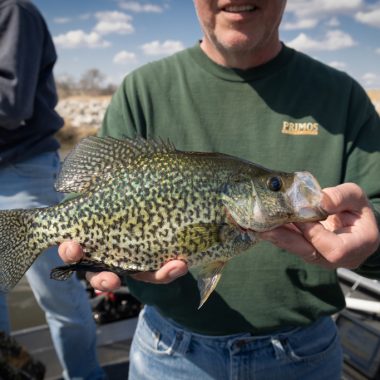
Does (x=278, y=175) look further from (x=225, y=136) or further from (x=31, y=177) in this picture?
→ (x=31, y=177)

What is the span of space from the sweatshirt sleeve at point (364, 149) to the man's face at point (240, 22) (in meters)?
0.57

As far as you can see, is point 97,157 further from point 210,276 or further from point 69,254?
point 210,276

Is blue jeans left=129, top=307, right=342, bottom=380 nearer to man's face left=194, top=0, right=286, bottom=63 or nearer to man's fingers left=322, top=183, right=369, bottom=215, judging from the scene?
man's fingers left=322, top=183, right=369, bottom=215

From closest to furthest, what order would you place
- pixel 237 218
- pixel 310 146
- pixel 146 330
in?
pixel 237 218 → pixel 310 146 → pixel 146 330

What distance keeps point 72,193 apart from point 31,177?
1677 mm

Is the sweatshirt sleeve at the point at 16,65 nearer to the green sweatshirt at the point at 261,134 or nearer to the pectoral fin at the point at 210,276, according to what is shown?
the green sweatshirt at the point at 261,134

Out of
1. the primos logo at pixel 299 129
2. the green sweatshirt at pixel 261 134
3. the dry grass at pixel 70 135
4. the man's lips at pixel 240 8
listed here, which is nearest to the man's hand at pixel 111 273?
the green sweatshirt at pixel 261 134

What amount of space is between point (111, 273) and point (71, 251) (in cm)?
20

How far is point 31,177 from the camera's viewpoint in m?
3.69

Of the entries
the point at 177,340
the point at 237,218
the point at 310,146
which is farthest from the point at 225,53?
the point at 177,340

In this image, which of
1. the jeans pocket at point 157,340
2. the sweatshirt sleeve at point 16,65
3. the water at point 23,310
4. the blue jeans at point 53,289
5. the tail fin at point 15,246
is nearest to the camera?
the tail fin at point 15,246

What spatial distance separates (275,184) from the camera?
1.92 metres

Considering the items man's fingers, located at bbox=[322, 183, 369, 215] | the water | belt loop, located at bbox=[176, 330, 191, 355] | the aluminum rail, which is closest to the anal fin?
belt loop, located at bbox=[176, 330, 191, 355]

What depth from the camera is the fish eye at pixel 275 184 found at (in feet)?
6.25
